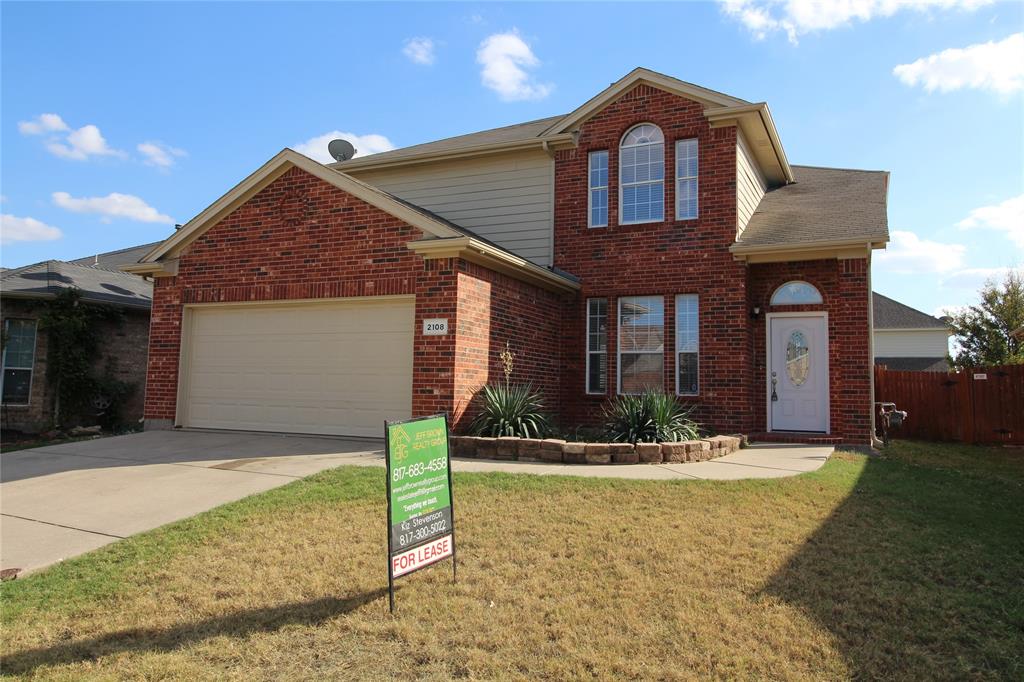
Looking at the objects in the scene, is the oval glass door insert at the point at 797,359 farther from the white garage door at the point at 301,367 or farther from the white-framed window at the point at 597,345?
the white garage door at the point at 301,367

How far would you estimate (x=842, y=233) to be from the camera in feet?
37.4

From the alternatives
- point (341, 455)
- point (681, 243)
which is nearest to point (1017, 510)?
point (681, 243)

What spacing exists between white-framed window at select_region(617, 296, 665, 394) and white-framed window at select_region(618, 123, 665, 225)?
1.62 m

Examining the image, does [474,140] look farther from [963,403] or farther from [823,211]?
[963,403]

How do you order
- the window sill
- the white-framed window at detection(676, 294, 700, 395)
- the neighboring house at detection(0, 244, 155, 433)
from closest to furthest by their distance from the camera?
the white-framed window at detection(676, 294, 700, 395), the window sill, the neighboring house at detection(0, 244, 155, 433)

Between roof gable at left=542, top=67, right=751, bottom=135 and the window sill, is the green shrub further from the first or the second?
roof gable at left=542, top=67, right=751, bottom=135

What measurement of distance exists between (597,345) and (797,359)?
143 inches

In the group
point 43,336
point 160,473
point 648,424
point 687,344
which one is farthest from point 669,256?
point 43,336

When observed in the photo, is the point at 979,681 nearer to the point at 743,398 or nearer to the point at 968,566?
the point at 968,566

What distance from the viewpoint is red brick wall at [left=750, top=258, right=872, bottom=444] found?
37.3 ft

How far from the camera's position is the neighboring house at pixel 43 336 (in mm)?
14625

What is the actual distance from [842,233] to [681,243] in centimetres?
268

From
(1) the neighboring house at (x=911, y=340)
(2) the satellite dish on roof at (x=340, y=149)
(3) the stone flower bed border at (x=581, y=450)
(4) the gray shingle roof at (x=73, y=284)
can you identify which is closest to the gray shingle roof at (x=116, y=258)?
(4) the gray shingle roof at (x=73, y=284)

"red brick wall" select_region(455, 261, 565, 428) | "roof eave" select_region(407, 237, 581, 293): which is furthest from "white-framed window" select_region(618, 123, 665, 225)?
"red brick wall" select_region(455, 261, 565, 428)
